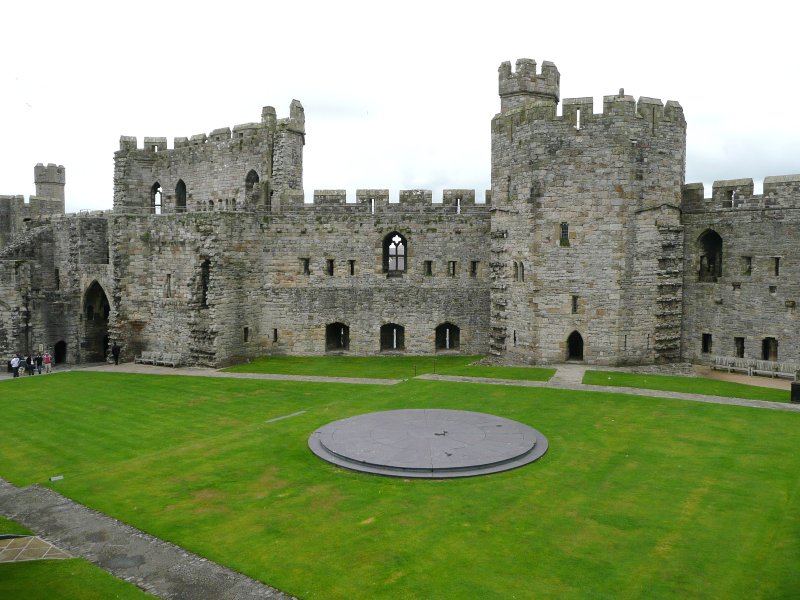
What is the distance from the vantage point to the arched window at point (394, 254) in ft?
108

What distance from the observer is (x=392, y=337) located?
34625 mm

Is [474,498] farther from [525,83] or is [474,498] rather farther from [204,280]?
[525,83]

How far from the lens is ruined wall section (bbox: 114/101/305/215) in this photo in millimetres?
34438

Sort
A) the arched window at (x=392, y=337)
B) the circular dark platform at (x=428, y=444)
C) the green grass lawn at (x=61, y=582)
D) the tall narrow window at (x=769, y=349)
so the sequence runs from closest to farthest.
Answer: the green grass lawn at (x=61, y=582)
the circular dark platform at (x=428, y=444)
the tall narrow window at (x=769, y=349)
the arched window at (x=392, y=337)

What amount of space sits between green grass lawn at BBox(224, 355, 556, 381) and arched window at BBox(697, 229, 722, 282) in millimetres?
8373

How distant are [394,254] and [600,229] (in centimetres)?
1165

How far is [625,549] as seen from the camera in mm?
11141

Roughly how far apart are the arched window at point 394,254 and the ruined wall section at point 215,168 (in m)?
6.22

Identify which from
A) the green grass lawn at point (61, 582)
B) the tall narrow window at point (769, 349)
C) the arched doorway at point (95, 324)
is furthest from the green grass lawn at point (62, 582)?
the arched doorway at point (95, 324)

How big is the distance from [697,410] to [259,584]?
14.8 meters

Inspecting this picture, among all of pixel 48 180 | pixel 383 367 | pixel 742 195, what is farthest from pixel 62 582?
pixel 48 180

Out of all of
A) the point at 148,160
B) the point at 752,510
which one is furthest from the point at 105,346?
the point at 752,510

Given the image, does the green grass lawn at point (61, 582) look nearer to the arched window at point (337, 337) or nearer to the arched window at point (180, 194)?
the arched window at point (337, 337)

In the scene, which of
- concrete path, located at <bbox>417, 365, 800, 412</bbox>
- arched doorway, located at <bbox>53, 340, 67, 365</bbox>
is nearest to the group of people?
arched doorway, located at <bbox>53, 340, 67, 365</bbox>
